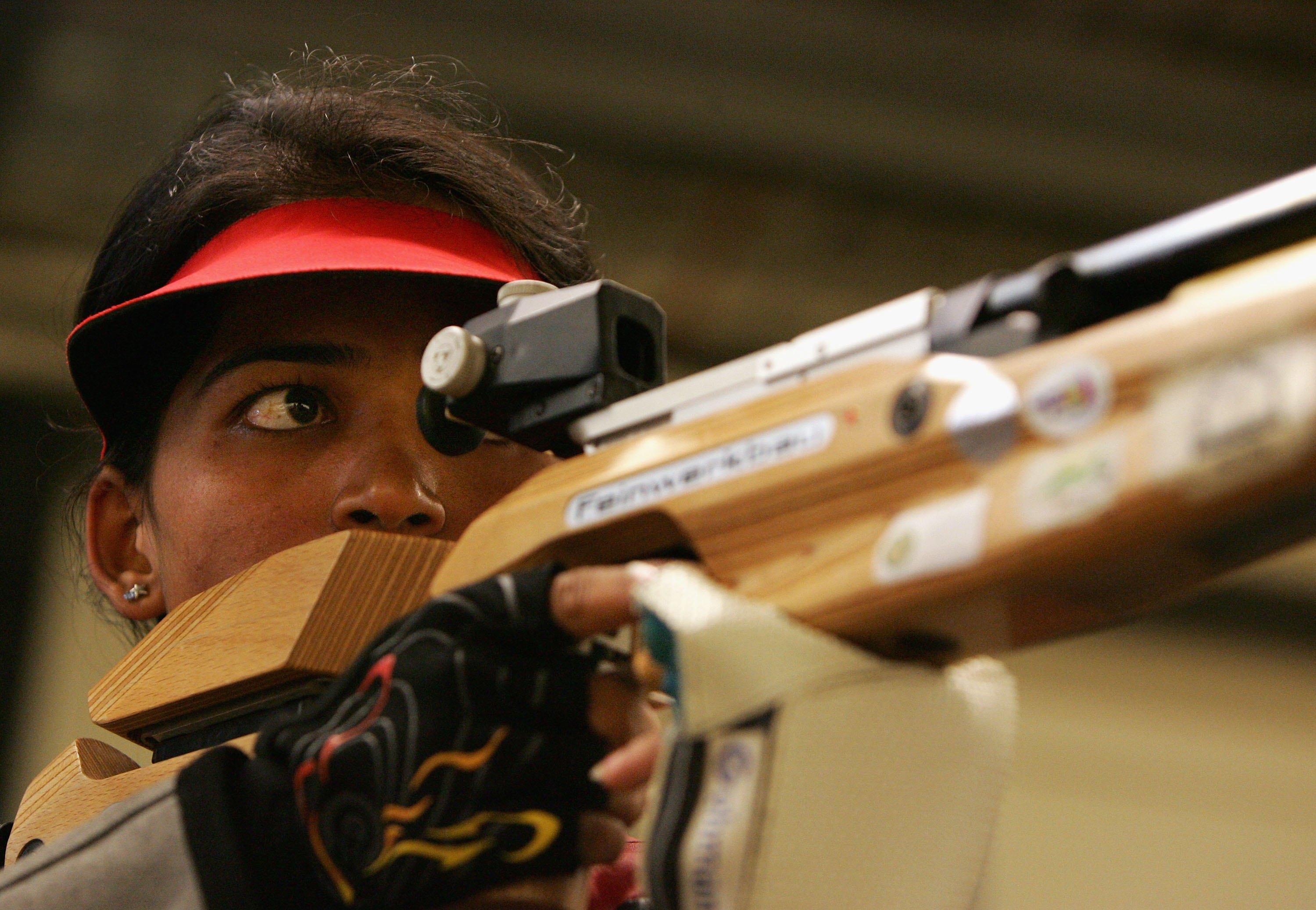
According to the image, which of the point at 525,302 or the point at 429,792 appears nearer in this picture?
the point at 429,792

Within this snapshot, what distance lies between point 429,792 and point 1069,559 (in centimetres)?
27

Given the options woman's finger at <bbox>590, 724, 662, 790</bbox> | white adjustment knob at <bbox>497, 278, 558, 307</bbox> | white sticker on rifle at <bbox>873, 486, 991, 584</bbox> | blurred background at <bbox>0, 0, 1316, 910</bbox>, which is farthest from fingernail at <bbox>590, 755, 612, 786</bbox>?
blurred background at <bbox>0, 0, 1316, 910</bbox>

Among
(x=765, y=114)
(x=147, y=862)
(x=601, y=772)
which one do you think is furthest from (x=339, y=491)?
(x=765, y=114)

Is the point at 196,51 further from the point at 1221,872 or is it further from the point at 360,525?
the point at 1221,872

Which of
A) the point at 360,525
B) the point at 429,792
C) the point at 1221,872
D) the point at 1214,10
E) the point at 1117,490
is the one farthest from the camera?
the point at 1221,872

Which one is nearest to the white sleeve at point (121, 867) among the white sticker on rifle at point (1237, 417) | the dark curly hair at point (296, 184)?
the dark curly hair at point (296, 184)

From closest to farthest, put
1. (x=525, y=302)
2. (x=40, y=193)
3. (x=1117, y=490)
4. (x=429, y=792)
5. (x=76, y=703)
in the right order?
1. (x=1117, y=490)
2. (x=429, y=792)
3. (x=525, y=302)
4. (x=40, y=193)
5. (x=76, y=703)

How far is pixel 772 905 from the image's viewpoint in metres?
0.44

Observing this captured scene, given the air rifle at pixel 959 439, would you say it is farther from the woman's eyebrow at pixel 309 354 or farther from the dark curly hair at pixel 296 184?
the dark curly hair at pixel 296 184

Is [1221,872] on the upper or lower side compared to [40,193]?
lower

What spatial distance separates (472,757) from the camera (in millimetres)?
539

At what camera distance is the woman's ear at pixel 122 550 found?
3.08 ft

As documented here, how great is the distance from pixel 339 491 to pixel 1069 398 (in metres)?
0.50

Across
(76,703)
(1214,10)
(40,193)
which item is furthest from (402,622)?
(76,703)
